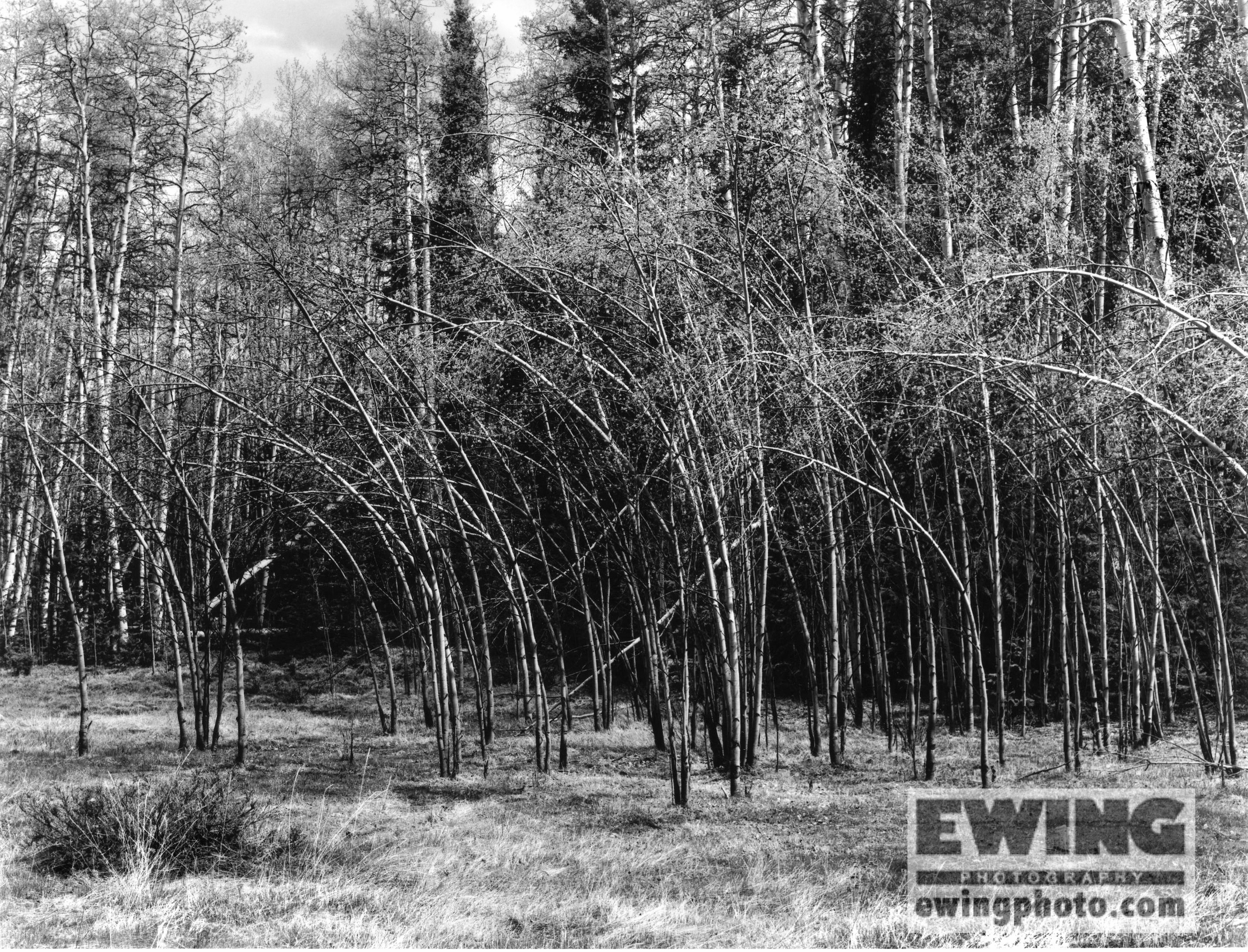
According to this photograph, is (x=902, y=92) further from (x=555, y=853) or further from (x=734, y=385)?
(x=555, y=853)

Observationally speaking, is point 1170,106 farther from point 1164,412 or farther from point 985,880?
point 985,880

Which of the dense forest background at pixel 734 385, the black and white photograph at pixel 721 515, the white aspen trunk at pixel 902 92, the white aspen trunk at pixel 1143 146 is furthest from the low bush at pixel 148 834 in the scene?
the white aspen trunk at pixel 902 92

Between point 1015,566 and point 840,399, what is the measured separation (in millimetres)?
6809

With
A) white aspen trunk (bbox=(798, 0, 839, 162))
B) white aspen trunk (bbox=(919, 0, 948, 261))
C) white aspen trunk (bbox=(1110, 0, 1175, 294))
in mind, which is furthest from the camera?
white aspen trunk (bbox=(919, 0, 948, 261))

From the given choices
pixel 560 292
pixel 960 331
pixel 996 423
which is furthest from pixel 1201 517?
pixel 560 292

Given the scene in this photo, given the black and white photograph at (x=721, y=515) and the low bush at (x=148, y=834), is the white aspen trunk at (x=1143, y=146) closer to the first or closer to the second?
the black and white photograph at (x=721, y=515)

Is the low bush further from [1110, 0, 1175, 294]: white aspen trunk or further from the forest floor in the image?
[1110, 0, 1175, 294]: white aspen trunk

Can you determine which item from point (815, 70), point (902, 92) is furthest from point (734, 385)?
point (815, 70)

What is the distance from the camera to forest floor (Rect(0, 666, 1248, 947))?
170 inches

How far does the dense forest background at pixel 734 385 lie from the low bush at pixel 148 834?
1910mm

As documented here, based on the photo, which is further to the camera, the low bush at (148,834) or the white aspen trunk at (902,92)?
the white aspen trunk at (902,92)

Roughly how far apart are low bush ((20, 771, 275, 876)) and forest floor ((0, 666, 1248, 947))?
139 mm

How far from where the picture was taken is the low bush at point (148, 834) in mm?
5078

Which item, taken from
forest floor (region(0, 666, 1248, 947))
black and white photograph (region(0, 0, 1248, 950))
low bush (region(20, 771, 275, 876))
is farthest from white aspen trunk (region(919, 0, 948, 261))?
low bush (region(20, 771, 275, 876))
